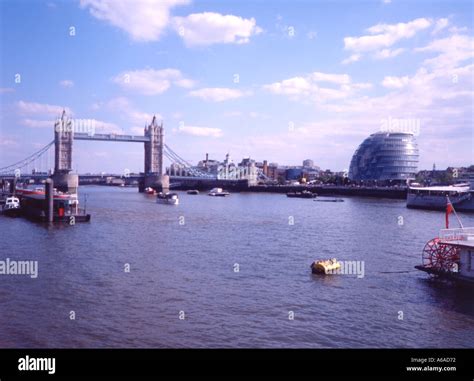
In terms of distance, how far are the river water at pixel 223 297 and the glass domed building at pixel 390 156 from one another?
120m

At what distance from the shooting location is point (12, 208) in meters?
51.0

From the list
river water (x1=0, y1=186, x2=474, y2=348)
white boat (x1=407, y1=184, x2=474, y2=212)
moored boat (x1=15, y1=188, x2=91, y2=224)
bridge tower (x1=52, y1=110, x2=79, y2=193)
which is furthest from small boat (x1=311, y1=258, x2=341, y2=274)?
bridge tower (x1=52, y1=110, x2=79, y2=193)

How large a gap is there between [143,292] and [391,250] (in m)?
16.3

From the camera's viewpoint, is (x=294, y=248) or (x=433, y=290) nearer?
(x=433, y=290)

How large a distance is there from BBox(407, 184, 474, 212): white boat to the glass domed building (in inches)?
2962

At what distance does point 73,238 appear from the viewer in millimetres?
33625

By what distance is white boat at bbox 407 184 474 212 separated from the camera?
222 ft

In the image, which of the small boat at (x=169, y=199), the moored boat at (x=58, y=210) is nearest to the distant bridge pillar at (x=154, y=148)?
the small boat at (x=169, y=199)

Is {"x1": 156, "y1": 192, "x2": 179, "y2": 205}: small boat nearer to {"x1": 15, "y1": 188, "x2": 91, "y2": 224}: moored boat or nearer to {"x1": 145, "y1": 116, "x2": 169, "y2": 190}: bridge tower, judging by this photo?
{"x1": 15, "y1": 188, "x2": 91, "y2": 224}: moored boat

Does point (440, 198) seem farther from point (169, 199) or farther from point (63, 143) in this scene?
point (63, 143)

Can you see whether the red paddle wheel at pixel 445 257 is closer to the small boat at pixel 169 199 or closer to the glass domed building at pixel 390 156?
the small boat at pixel 169 199
